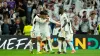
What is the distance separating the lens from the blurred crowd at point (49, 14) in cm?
3139

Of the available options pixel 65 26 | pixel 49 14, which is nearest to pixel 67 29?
pixel 65 26

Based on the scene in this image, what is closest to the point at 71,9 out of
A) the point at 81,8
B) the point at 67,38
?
the point at 81,8

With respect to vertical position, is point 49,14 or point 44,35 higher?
point 44,35

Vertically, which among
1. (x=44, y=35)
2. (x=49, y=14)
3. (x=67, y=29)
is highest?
(x=67, y=29)

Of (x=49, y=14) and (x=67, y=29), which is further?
(x=49, y=14)

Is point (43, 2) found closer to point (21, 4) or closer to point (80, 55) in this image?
point (21, 4)

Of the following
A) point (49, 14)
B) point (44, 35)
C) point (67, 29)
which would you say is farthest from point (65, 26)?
point (49, 14)

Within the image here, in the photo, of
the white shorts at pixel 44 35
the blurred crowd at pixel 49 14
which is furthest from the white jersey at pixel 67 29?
the blurred crowd at pixel 49 14

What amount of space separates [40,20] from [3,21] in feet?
22.2

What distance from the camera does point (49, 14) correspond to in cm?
3209

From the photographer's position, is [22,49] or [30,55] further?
[22,49]

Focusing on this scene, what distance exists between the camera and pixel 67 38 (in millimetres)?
25859

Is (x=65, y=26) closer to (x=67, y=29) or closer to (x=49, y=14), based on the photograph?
(x=67, y=29)

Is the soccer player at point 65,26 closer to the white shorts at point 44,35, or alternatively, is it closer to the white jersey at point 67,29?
the white jersey at point 67,29
